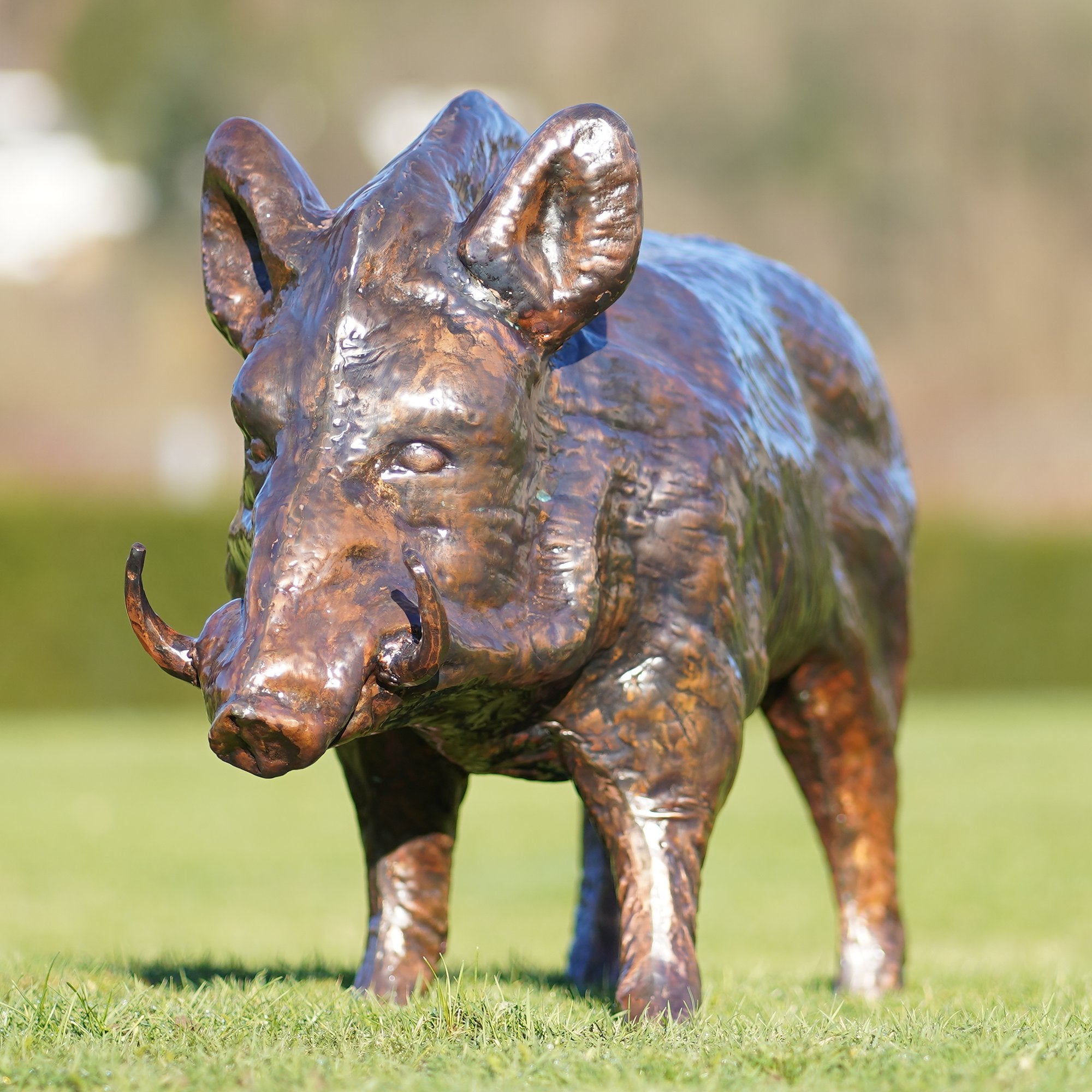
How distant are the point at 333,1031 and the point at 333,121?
59502 millimetres

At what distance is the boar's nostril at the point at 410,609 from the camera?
356cm

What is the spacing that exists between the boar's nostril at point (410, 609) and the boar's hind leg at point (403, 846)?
3.48 feet

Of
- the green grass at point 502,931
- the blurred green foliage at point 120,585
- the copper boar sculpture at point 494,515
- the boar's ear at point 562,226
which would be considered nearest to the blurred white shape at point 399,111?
the blurred green foliage at point 120,585

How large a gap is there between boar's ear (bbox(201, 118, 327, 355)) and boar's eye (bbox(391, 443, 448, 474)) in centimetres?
63

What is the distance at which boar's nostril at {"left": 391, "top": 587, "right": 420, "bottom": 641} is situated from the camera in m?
3.56

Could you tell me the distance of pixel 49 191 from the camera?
225ft

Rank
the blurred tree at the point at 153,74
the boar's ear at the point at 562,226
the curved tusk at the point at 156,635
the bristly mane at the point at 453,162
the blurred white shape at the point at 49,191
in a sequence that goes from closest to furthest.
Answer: the curved tusk at the point at 156,635, the boar's ear at the point at 562,226, the bristly mane at the point at 453,162, the blurred tree at the point at 153,74, the blurred white shape at the point at 49,191

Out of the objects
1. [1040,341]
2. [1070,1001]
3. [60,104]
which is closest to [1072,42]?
[1040,341]

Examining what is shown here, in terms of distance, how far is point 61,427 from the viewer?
123ft

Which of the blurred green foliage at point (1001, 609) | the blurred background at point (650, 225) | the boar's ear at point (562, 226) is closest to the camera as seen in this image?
the boar's ear at point (562, 226)

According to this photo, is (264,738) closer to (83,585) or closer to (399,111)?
(83,585)

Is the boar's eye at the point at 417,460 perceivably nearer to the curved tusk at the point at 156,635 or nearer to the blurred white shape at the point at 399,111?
the curved tusk at the point at 156,635

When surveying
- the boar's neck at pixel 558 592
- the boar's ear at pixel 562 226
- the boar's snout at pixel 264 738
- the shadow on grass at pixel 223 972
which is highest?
the boar's ear at pixel 562 226

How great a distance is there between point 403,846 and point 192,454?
97.6 ft
